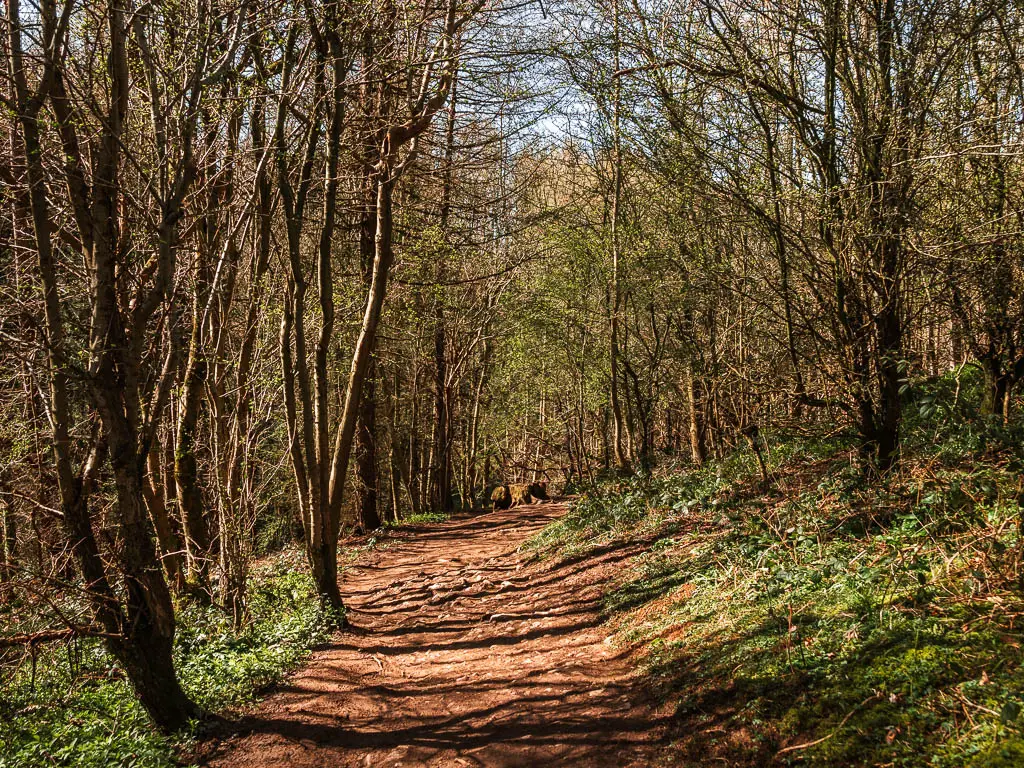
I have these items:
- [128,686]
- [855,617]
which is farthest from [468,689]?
[128,686]

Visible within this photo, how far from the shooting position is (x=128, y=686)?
607 cm

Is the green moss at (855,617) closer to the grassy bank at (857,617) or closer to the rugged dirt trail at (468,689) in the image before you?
the grassy bank at (857,617)

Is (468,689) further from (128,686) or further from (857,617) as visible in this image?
(128,686)

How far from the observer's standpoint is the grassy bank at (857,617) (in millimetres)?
3076

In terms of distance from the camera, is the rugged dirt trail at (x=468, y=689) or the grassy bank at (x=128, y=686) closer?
the rugged dirt trail at (x=468, y=689)

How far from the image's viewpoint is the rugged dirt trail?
439 centimetres

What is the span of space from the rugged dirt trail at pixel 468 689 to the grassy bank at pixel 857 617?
0.41 meters

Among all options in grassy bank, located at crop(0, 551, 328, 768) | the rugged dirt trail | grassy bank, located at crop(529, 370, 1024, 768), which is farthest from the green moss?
grassy bank, located at crop(0, 551, 328, 768)

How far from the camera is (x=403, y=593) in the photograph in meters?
9.05

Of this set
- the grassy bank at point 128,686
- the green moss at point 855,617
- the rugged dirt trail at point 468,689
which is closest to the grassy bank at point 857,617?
the green moss at point 855,617

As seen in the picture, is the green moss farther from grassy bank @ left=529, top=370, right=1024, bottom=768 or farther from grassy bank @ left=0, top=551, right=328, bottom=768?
grassy bank @ left=0, top=551, right=328, bottom=768

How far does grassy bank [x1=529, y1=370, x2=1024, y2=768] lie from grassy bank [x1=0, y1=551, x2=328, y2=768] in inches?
132

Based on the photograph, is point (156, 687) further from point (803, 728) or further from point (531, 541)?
point (531, 541)

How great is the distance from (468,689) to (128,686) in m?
3.27
